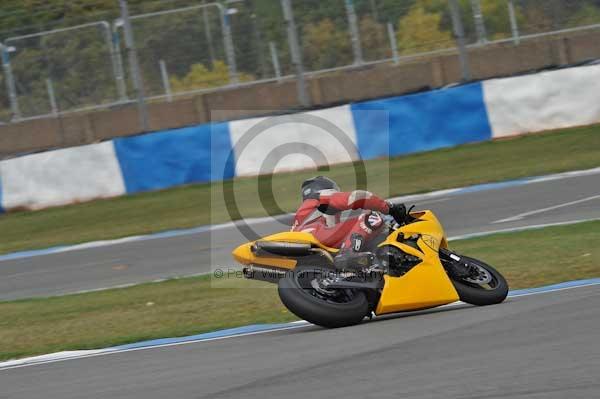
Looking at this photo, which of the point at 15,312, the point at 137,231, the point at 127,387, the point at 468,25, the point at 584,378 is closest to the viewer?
the point at 584,378

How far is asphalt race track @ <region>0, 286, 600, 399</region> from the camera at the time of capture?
5.11m

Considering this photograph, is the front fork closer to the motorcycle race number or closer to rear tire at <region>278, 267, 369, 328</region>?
the motorcycle race number

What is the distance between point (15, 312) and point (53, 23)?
10999 millimetres

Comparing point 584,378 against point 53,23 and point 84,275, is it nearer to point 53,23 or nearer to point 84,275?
point 84,275

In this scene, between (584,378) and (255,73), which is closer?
(584,378)

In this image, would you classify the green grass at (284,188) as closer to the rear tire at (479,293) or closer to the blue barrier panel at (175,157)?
the blue barrier panel at (175,157)

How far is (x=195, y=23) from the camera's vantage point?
20.5m

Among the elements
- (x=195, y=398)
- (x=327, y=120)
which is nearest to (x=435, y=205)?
(x=327, y=120)

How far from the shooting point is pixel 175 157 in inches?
701

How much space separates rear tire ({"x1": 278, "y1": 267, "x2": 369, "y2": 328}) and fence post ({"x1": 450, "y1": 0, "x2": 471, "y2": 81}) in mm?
11297

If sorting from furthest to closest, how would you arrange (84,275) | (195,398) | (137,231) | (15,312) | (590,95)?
(590,95), (137,231), (84,275), (15,312), (195,398)

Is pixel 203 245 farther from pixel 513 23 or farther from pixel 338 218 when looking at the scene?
pixel 513 23

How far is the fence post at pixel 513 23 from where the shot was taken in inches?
781

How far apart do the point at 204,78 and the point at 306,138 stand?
4.13 meters
